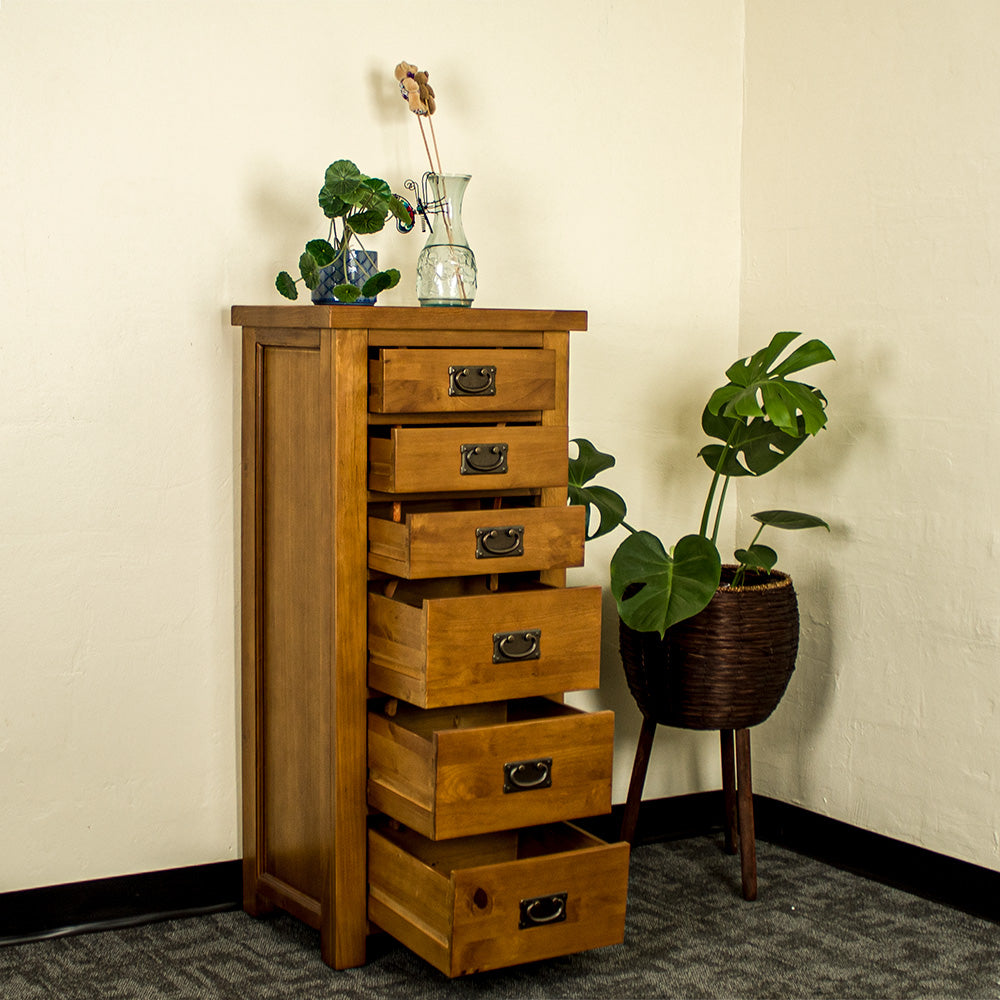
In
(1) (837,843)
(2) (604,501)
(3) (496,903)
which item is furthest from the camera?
(1) (837,843)

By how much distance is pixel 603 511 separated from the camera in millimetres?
2488

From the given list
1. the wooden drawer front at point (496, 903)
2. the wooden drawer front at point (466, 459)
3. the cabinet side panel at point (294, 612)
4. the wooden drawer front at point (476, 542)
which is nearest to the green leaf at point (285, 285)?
the cabinet side panel at point (294, 612)

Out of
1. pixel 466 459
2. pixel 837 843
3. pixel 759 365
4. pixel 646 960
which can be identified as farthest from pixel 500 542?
pixel 837 843

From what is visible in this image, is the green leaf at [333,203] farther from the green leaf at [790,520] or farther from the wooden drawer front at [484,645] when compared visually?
the green leaf at [790,520]

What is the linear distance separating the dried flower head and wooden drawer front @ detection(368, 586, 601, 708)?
95 cm

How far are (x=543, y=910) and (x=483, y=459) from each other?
0.73 metres

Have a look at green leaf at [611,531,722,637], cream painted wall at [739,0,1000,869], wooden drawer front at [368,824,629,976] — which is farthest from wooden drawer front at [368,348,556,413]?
cream painted wall at [739,0,1000,869]

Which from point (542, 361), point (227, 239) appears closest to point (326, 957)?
point (542, 361)

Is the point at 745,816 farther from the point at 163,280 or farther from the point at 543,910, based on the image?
the point at 163,280

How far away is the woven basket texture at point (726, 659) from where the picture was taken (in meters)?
2.48

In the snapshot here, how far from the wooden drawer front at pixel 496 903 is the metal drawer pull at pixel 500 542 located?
0.49 m

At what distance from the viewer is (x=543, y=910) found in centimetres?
206

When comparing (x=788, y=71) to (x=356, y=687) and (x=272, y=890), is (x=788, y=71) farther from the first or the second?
(x=272, y=890)

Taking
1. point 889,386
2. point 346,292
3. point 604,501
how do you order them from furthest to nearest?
1. point 889,386
2. point 604,501
3. point 346,292
